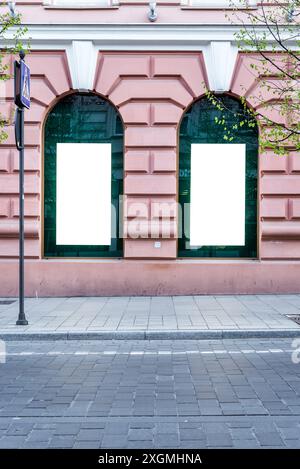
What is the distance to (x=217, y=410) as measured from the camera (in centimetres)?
496

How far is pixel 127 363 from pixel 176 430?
2545mm

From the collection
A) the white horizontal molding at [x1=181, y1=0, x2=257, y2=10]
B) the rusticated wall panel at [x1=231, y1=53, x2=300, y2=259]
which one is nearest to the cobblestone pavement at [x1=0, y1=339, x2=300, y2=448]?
the rusticated wall panel at [x1=231, y1=53, x2=300, y2=259]

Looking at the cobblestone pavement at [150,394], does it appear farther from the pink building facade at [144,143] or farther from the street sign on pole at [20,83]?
the pink building facade at [144,143]

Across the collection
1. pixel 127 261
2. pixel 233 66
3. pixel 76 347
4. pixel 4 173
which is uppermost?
pixel 233 66

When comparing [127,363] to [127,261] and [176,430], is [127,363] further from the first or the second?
[127,261]

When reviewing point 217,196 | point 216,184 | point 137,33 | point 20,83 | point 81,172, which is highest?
point 137,33

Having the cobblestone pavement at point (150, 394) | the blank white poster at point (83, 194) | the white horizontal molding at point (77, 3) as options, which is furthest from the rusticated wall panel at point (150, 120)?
the cobblestone pavement at point (150, 394)

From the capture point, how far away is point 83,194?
42.7 feet

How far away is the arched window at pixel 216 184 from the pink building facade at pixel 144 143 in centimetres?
31

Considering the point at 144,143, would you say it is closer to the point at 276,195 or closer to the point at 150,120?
the point at 150,120

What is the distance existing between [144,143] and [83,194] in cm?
189

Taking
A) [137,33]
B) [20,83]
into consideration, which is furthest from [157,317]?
[137,33]

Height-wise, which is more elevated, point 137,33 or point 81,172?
point 137,33

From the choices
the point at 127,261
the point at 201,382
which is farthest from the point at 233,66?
the point at 201,382
